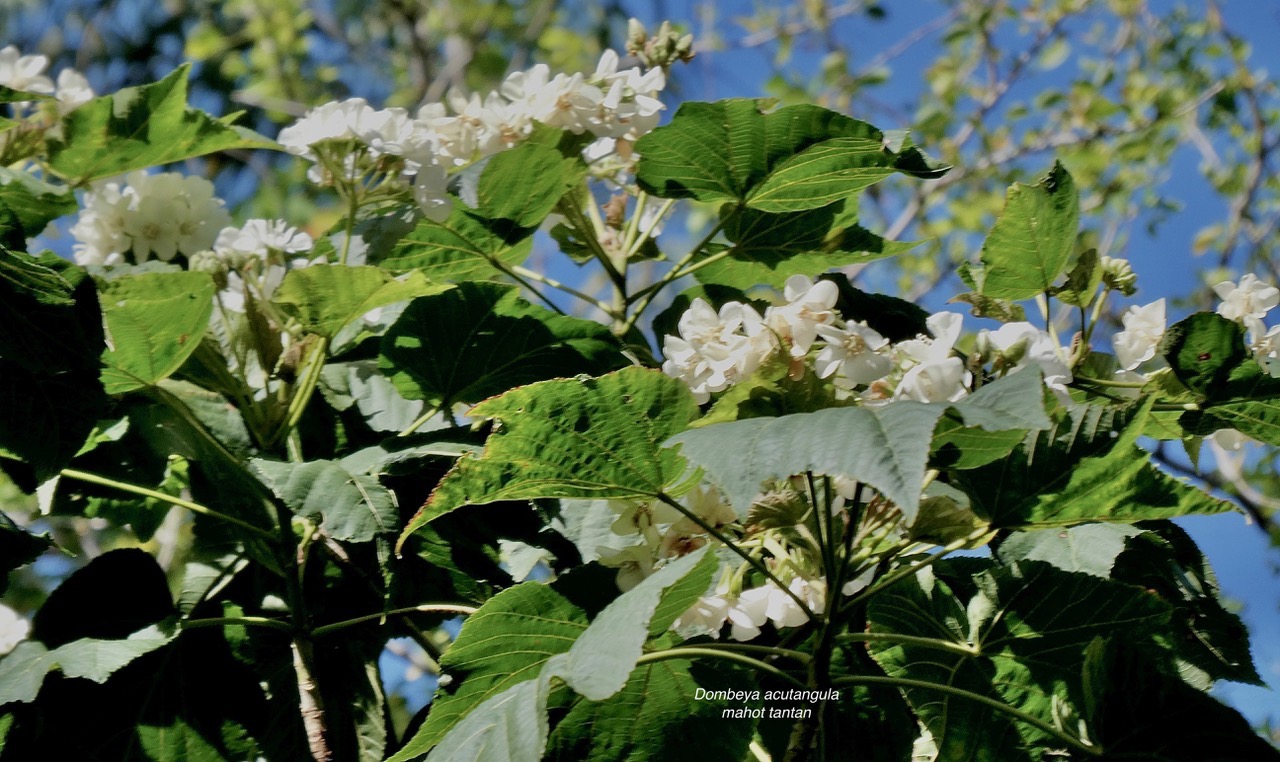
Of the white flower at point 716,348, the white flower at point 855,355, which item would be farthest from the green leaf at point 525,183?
the white flower at point 855,355

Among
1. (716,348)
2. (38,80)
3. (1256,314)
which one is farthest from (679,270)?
(38,80)

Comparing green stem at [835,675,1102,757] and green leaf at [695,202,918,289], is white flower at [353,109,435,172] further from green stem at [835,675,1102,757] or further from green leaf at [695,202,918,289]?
green stem at [835,675,1102,757]

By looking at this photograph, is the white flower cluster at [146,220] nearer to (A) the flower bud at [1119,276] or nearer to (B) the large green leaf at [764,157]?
(B) the large green leaf at [764,157]

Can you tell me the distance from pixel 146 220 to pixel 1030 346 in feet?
3.36

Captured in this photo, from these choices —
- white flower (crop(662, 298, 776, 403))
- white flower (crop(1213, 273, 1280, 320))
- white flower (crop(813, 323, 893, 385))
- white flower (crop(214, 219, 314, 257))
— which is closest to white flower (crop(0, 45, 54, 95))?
white flower (crop(214, 219, 314, 257))

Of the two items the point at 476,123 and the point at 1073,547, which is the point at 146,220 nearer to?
the point at 476,123

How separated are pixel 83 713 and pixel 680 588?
56cm

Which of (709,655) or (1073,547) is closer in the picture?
(709,655)

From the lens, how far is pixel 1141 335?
0.91 m

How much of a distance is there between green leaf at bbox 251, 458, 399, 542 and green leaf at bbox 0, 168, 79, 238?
45 cm

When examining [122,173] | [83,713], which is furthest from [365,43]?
[83,713]

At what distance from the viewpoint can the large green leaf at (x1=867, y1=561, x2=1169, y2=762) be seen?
32.2 inches

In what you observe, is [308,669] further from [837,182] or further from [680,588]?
[837,182]

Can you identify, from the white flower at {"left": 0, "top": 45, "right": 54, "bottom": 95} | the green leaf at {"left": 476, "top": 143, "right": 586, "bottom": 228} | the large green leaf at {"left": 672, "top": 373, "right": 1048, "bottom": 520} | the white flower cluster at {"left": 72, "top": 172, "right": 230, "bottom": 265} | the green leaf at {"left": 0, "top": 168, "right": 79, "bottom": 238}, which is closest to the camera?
the large green leaf at {"left": 672, "top": 373, "right": 1048, "bottom": 520}
